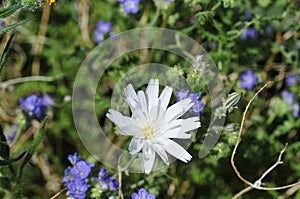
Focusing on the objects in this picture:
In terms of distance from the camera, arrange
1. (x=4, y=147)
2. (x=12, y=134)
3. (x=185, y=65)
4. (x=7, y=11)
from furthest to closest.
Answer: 1. (x=12, y=134)
2. (x=185, y=65)
3. (x=4, y=147)
4. (x=7, y=11)

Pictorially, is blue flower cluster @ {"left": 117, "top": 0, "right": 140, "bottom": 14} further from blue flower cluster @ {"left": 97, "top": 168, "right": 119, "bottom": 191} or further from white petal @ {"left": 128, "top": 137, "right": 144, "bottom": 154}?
white petal @ {"left": 128, "top": 137, "right": 144, "bottom": 154}

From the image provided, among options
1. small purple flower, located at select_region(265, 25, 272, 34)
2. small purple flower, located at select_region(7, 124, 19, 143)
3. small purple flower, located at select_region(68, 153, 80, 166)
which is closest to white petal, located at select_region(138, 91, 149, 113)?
small purple flower, located at select_region(68, 153, 80, 166)

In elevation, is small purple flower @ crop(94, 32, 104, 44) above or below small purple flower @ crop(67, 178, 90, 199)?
→ above

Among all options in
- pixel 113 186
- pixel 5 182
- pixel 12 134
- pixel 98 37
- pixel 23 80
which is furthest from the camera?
pixel 98 37

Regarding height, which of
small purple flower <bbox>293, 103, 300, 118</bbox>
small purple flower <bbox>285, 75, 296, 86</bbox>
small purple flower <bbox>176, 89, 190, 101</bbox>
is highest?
small purple flower <bbox>285, 75, 296, 86</bbox>

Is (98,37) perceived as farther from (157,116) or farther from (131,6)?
(157,116)

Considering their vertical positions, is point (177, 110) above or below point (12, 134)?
below

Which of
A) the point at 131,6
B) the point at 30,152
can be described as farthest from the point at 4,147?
the point at 131,6
